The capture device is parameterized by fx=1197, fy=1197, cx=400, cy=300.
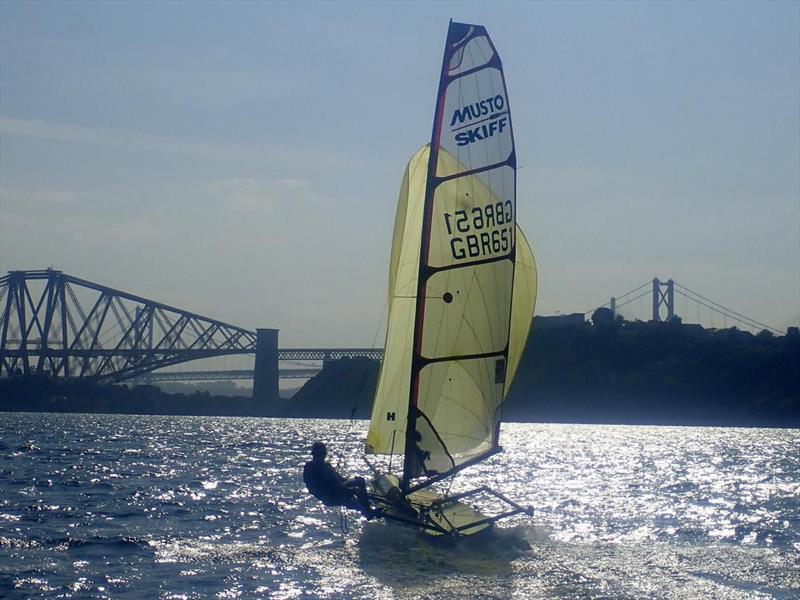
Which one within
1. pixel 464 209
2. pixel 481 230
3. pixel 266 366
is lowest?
pixel 481 230

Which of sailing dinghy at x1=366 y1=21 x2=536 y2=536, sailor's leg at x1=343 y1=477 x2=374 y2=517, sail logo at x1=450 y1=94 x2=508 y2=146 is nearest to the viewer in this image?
Answer: sailor's leg at x1=343 y1=477 x2=374 y2=517

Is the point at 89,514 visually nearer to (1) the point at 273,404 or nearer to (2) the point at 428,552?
(2) the point at 428,552

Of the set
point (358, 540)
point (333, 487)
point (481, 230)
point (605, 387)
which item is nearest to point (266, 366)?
point (605, 387)

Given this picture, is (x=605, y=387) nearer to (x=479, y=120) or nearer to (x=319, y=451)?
(x=479, y=120)

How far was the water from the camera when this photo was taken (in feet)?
47.8

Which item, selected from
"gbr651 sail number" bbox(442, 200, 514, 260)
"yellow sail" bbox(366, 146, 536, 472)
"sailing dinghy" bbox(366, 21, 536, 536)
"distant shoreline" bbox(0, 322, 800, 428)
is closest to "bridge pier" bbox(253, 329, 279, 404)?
"distant shoreline" bbox(0, 322, 800, 428)

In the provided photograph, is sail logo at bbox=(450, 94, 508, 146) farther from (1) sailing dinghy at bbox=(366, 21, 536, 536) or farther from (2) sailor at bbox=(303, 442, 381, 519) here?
(2) sailor at bbox=(303, 442, 381, 519)

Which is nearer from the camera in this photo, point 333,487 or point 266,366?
point 333,487

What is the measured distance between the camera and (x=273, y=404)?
116 metres

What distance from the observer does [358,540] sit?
715 inches

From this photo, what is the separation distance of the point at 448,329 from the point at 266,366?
9945 centimetres

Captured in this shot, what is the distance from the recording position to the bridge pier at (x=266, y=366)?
381 feet

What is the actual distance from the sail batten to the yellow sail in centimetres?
2

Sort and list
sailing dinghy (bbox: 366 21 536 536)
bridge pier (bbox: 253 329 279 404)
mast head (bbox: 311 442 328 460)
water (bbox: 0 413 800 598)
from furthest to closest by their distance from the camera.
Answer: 1. bridge pier (bbox: 253 329 279 404)
2. sailing dinghy (bbox: 366 21 536 536)
3. mast head (bbox: 311 442 328 460)
4. water (bbox: 0 413 800 598)
